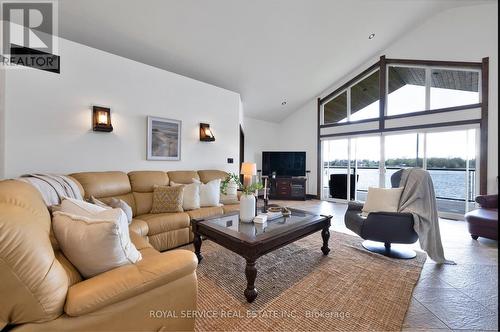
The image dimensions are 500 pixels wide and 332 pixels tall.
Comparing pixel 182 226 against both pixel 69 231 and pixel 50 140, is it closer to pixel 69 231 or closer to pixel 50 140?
pixel 69 231

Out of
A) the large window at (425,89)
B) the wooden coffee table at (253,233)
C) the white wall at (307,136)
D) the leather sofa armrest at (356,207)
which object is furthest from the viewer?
the white wall at (307,136)

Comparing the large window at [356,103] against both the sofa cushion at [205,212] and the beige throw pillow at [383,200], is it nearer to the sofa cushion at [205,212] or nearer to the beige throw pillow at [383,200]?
the beige throw pillow at [383,200]

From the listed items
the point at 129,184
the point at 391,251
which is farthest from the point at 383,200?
the point at 129,184

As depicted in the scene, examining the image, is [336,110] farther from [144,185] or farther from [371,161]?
[144,185]

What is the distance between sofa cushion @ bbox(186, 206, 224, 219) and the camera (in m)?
2.95

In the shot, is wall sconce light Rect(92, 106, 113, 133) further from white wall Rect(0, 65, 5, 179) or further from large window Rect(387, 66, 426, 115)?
large window Rect(387, 66, 426, 115)

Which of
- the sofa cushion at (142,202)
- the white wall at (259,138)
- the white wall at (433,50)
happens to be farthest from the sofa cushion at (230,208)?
the white wall at (259,138)

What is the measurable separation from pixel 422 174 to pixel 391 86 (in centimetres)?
380

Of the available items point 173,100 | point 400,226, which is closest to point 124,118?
point 173,100

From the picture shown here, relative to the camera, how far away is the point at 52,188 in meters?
1.87

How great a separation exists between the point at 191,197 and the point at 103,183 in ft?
3.59

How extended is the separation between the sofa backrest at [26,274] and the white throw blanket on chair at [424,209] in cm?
304

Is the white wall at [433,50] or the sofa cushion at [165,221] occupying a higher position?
the white wall at [433,50]

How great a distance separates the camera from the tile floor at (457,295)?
1572 millimetres
